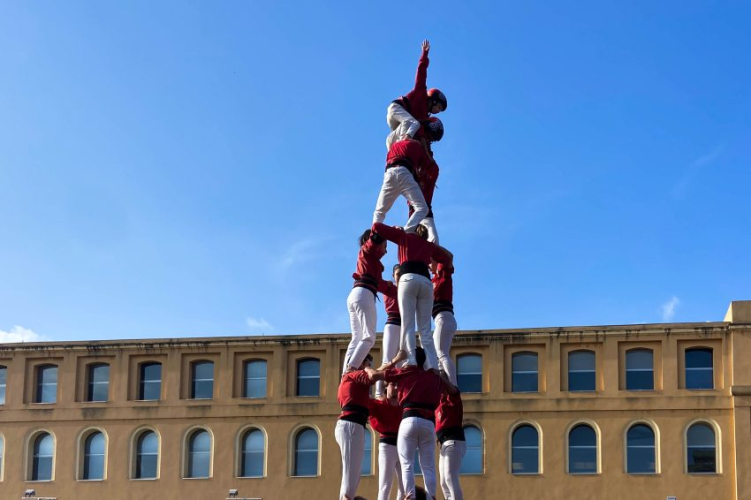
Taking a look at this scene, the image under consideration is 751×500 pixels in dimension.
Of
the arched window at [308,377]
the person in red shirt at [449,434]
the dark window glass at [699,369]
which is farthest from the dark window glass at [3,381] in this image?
the person in red shirt at [449,434]

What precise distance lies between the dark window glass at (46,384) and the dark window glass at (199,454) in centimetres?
713

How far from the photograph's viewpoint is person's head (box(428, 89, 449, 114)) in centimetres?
2569

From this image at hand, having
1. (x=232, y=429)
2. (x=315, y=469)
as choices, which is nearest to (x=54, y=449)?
(x=232, y=429)

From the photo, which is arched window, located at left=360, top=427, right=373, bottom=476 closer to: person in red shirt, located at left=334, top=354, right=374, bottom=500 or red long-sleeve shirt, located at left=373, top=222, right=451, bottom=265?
red long-sleeve shirt, located at left=373, top=222, right=451, bottom=265

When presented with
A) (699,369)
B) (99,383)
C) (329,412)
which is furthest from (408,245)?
(99,383)

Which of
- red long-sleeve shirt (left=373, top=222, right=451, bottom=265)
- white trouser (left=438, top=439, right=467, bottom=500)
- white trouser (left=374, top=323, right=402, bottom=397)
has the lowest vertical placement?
white trouser (left=438, top=439, right=467, bottom=500)

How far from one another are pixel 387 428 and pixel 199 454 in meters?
36.0

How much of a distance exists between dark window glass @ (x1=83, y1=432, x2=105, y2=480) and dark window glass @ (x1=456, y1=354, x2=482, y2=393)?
1669cm

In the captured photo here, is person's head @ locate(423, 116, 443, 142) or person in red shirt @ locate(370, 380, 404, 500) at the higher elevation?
person's head @ locate(423, 116, 443, 142)

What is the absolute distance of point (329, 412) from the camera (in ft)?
188

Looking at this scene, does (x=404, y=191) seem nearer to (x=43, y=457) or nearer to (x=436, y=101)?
(x=436, y=101)

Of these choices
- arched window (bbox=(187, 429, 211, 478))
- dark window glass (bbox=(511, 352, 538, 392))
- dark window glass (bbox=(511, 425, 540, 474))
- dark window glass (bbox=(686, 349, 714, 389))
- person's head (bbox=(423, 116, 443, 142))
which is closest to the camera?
person's head (bbox=(423, 116, 443, 142))

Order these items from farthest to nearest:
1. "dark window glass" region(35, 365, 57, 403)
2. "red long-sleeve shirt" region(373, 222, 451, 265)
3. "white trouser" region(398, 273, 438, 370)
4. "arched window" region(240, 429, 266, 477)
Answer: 1. "dark window glass" region(35, 365, 57, 403)
2. "arched window" region(240, 429, 266, 477)
3. "red long-sleeve shirt" region(373, 222, 451, 265)
4. "white trouser" region(398, 273, 438, 370)

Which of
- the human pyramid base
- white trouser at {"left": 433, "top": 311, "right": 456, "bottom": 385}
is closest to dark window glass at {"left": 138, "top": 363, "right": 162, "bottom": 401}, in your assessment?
the human pyramid base
